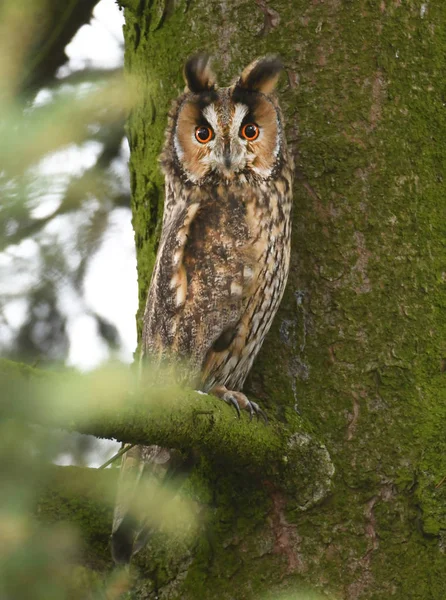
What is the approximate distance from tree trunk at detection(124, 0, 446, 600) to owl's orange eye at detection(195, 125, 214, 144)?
140mm

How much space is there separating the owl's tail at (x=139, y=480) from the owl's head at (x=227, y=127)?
782 millimetres

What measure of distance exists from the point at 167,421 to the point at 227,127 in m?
1.09

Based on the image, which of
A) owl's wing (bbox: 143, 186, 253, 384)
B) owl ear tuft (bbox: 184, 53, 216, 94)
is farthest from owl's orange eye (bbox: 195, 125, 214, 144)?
owl's wing (bbox: 143, 186, 253, 384)

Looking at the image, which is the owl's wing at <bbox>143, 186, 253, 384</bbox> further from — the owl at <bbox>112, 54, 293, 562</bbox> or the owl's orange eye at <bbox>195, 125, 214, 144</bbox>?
the owl's orange eye at <bbox>195, 125, 214, 144</bbox>

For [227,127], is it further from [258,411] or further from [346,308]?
[258,411]

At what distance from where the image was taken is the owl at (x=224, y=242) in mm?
1971

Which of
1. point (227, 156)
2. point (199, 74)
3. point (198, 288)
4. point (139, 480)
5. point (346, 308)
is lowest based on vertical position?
point (139, 480)

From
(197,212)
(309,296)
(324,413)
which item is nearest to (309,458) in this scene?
(324,413)

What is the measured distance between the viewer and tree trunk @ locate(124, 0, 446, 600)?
1.75 meters

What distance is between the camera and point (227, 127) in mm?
2043

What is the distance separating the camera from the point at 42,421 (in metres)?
0.58

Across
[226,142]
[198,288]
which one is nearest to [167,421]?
[198,288]

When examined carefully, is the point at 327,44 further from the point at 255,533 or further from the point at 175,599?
the point at 175,599

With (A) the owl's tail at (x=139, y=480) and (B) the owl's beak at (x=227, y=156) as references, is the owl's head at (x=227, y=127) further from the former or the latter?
(A) the owl's tail at (x=139, y=480)
